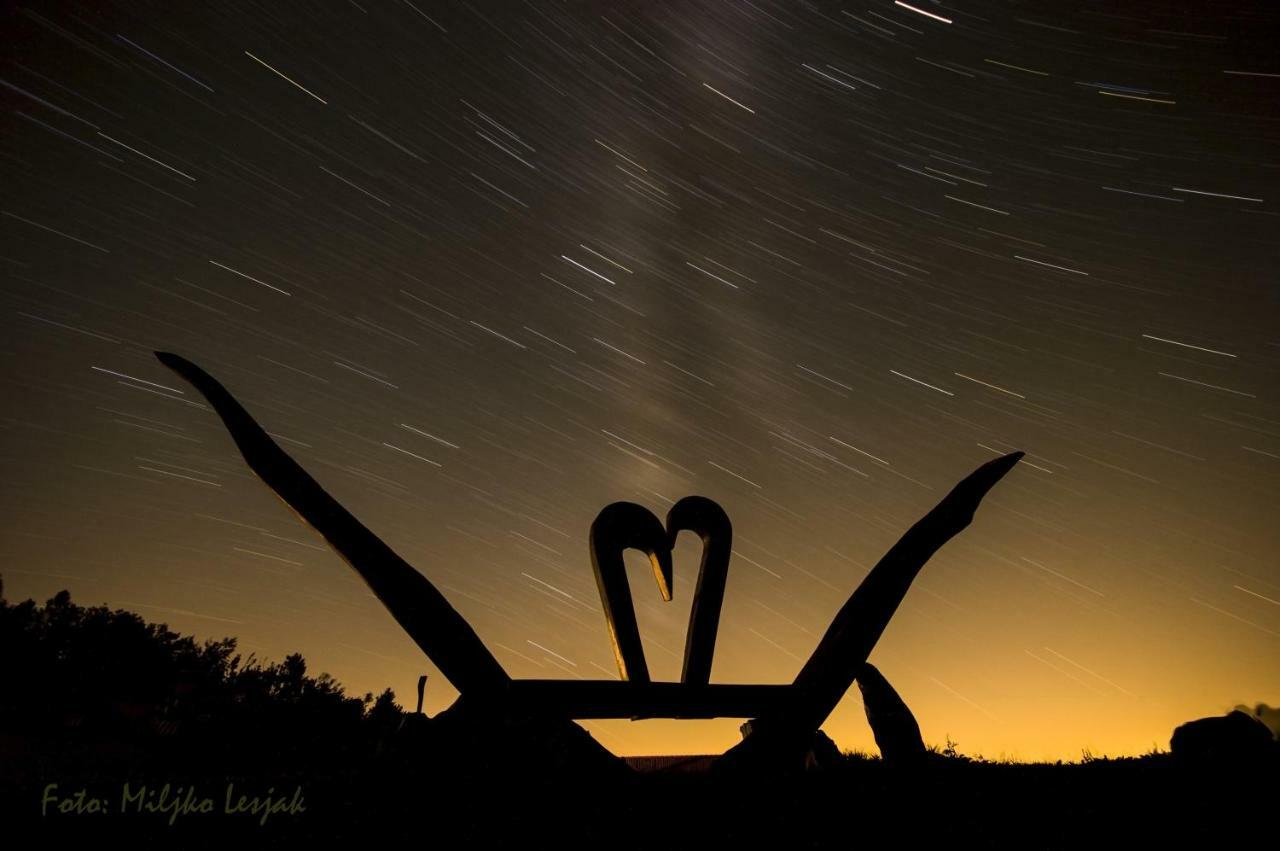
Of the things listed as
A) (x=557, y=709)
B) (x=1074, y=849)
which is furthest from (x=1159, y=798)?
(x=557, y=709)

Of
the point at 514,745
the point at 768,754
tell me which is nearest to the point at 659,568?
the point at 768,754

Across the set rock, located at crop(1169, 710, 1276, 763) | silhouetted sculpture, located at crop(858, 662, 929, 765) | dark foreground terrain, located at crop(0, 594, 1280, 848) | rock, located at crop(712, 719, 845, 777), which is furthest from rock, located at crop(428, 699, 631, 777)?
rock, located at crop(1169, 710, 1276, 763)

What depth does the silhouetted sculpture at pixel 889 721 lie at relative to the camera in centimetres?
423

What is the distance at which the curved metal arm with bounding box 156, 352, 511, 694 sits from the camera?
330cm

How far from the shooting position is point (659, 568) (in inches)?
184

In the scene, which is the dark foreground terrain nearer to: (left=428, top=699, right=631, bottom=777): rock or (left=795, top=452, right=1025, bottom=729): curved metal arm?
(left=428, top=699, right=631, bottom=777): rock

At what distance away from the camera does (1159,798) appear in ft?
9.61

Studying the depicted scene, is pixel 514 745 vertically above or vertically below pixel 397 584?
below

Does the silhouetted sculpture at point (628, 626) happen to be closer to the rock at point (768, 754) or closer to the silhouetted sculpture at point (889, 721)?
the rock at point (768, 754)

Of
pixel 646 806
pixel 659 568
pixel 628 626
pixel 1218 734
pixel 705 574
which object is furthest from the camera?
pixel 1218 734

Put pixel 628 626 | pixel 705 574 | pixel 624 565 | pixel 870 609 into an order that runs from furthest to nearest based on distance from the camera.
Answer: pixel 705 574
pixel 624 565
pixel 628 626
pixel 870 609

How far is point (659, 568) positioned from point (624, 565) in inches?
18.0

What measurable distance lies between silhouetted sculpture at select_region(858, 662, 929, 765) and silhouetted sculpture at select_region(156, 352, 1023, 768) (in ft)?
2.86

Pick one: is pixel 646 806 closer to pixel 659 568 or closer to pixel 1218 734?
pixel 659 568
